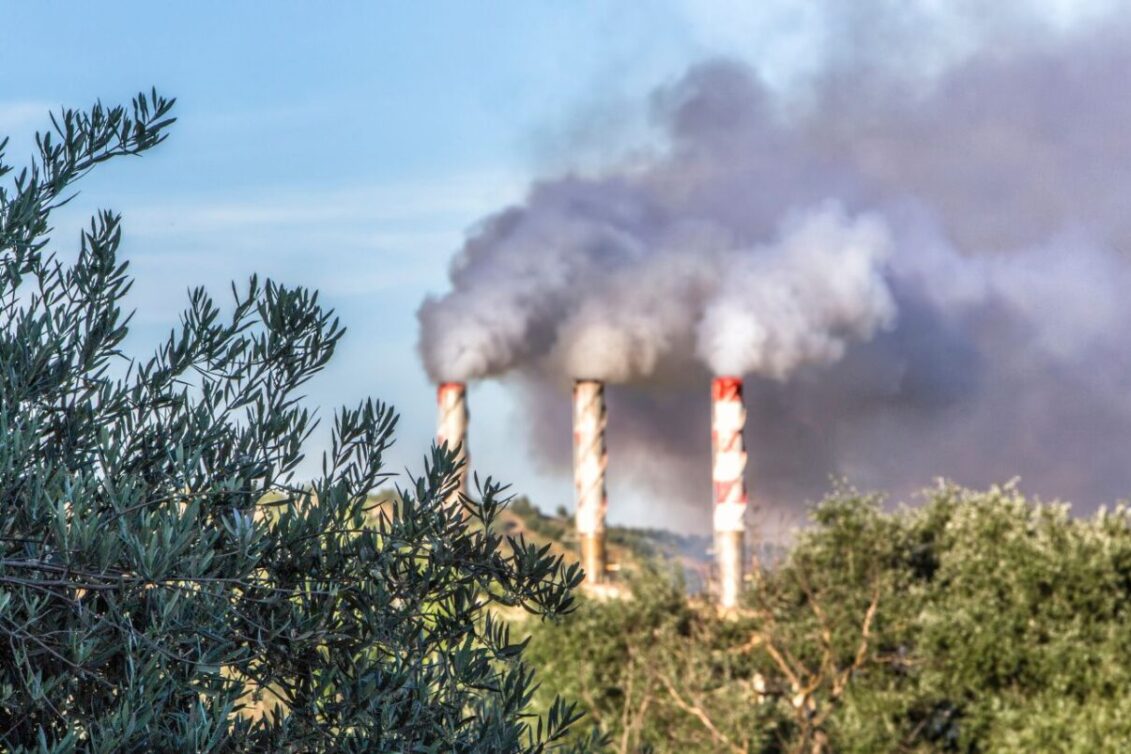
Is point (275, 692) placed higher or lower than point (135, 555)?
lower

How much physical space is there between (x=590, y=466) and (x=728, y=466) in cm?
457

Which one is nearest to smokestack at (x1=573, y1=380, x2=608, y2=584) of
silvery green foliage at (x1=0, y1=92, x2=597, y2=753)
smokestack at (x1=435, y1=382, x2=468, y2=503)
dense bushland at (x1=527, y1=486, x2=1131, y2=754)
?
smokestack at (x1=435, y1=382, x2=468, y2=503)

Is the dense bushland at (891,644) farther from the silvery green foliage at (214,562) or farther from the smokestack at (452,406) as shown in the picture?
the smokestack at (452,406)

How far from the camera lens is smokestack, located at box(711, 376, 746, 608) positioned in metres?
40.3

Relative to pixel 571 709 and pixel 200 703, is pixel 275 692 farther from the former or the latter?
pixel 571 709

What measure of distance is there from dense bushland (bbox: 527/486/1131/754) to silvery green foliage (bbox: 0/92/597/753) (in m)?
15.4

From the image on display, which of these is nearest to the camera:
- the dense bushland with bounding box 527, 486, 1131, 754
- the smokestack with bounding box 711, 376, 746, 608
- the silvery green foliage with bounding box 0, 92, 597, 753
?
the silvery green foliage with bounding box 0, 92, 597, 753

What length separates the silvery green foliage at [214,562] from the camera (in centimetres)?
244

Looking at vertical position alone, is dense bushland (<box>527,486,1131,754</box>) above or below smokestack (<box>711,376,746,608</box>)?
below

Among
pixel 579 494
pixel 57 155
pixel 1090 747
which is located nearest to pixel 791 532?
pixel 1090 747

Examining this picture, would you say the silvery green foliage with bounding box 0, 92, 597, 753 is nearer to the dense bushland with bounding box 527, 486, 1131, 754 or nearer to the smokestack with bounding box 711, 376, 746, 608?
the dense bushland with bounding box 527, 486, 1131, 754

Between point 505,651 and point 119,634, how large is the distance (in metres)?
0.75

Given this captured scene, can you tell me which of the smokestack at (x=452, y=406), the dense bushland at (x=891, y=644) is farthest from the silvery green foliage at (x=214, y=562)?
the smokestack at (x=452, y=406)

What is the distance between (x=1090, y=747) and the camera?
16.7 meters
